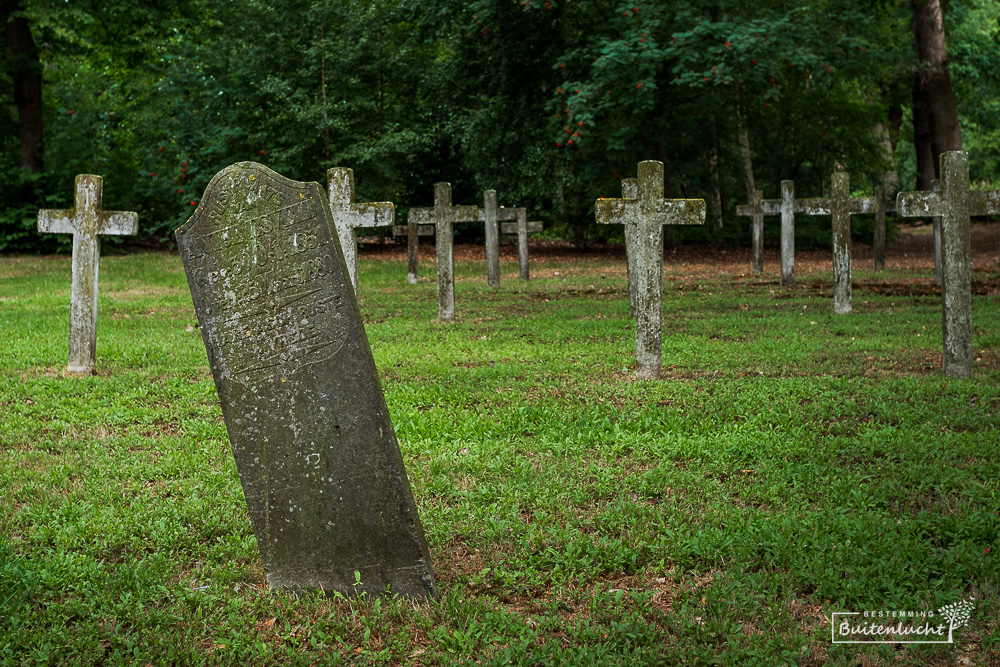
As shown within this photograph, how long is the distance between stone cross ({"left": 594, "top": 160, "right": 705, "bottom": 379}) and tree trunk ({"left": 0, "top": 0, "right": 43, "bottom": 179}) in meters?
23.8

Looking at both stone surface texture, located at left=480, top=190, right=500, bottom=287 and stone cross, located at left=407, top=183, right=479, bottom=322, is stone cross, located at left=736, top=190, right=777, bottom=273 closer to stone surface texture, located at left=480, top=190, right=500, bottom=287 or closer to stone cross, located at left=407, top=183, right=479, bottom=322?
stone surface texture, located at left=480, top=190, right=500, bottom=287

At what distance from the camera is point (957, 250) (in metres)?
7.74

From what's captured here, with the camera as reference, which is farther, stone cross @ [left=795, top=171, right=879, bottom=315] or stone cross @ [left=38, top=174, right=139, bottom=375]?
stone cross @ [left=795, top=171, right=879, bottom=315]

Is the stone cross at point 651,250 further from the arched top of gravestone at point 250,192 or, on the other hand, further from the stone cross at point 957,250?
the arched top of gravestone at point 250,192

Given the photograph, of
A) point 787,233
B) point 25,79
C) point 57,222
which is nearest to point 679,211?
point 57,222

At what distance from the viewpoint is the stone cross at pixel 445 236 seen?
12508mm

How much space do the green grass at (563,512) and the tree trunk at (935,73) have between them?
15.5 meters

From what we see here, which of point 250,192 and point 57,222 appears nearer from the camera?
point 250,192

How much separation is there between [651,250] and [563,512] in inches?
161

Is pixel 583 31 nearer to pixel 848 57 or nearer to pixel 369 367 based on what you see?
pixel 848 57

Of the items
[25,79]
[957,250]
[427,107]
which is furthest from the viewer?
[427,107]

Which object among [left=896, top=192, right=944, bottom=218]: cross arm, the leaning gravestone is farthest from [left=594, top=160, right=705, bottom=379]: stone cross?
the leaning gravestone
